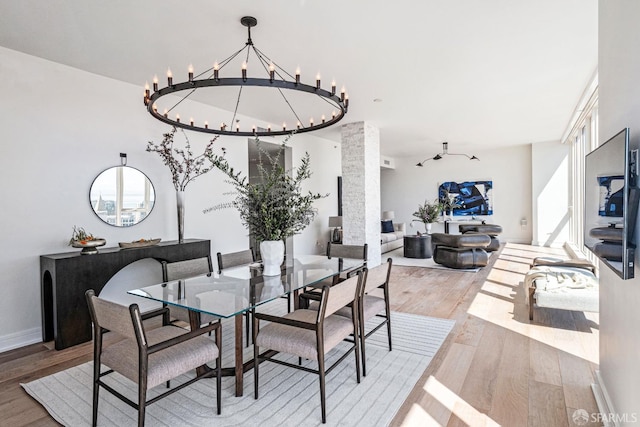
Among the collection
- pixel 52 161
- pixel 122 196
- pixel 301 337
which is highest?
pixel 52 161

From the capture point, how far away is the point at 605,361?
207 centimetres

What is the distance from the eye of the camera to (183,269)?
117 inches

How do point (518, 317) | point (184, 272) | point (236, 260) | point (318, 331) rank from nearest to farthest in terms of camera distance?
1. point (318, 331)
2. point (184, 272)
3. point (236, 260)
4. point (518, 317)

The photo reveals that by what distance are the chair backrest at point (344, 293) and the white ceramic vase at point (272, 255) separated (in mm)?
814

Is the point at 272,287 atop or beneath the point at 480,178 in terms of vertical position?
beneath

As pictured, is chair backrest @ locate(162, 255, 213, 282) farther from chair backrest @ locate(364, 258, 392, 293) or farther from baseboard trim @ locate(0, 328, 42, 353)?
baseboard trim @ locate(0, 328, 42, 353)

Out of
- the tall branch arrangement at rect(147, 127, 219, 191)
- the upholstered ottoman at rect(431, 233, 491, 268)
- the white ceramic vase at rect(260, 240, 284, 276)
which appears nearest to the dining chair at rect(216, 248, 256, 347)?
the white ceramic vase at rect(260, 240, 284, 276)

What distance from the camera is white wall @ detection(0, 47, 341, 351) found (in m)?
3.18

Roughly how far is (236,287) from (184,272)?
760 millimetres

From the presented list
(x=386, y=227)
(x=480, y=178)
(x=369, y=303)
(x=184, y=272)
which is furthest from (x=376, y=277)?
(x=480, y=178)

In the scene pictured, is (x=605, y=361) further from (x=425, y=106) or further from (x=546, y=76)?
(x=425, y=106)

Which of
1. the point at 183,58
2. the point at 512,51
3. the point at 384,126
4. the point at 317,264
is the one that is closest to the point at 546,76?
the point at 512,51

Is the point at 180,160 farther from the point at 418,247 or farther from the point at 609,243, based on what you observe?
the point at 418,247

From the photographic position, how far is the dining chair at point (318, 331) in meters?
2.01
